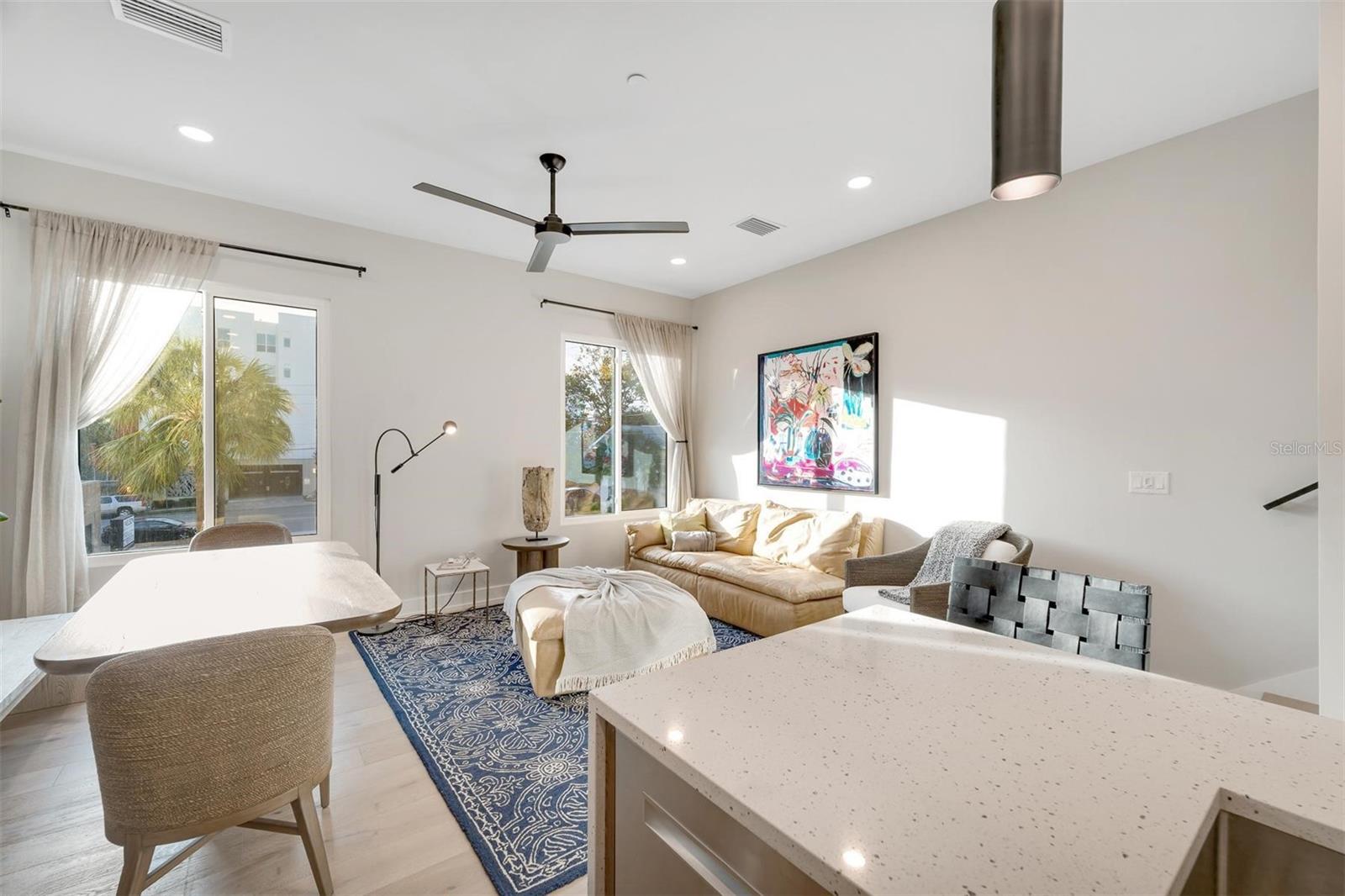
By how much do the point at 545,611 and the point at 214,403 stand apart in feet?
8.36

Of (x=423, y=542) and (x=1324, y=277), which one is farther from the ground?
(x=1324, y=277)

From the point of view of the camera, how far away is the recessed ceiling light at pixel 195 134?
2.76 metres

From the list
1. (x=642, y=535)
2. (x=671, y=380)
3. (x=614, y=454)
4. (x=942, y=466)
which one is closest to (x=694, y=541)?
(x=642, y=535)

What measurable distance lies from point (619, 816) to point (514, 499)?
3992 mm

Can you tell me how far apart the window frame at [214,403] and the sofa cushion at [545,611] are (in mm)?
1735

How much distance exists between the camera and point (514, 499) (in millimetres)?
4719

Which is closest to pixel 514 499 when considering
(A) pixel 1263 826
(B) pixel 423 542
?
(B) pixel 423 542

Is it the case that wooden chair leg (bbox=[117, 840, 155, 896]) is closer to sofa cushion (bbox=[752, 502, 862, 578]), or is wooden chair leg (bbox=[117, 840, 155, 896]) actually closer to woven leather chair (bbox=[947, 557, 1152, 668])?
woven leather chair (bbox=[947, 557, 1152, 668])

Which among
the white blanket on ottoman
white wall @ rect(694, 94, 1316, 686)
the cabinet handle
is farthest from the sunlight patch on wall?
the cabinet handle

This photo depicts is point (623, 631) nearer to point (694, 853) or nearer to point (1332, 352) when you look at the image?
point (694, 853)

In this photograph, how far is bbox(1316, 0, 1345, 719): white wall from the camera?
1529 millimetres

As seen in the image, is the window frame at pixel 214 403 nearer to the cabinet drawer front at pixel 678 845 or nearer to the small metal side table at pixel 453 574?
the small metal side table at pixel 453 574

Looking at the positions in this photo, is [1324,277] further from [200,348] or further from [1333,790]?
[200,348]
